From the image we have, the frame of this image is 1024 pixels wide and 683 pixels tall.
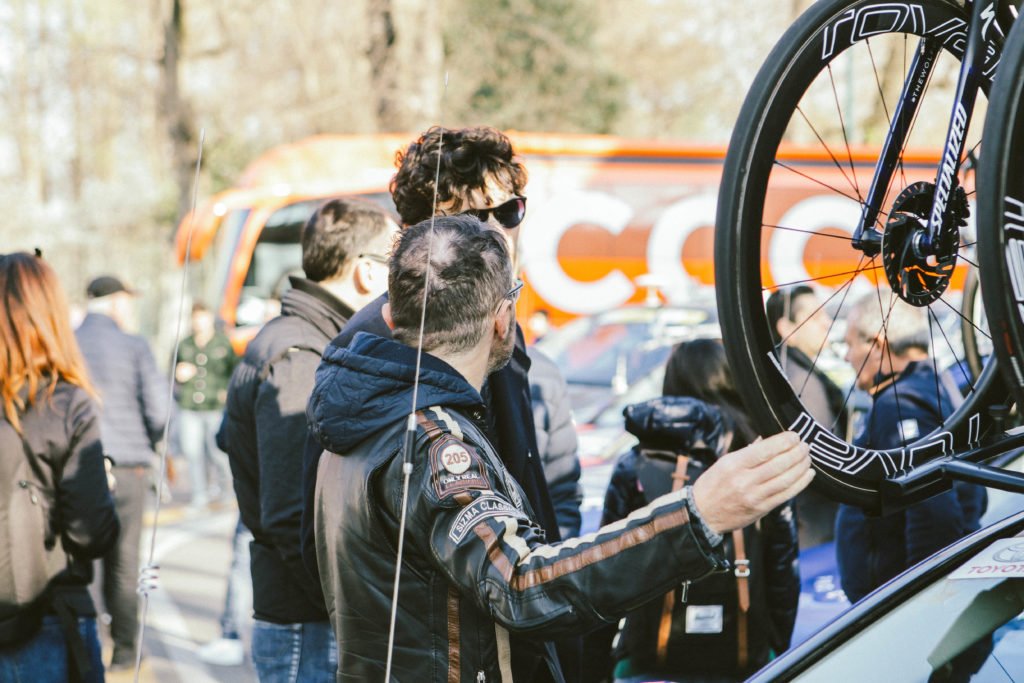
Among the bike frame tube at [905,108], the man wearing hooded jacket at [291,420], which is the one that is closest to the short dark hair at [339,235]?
the man wearing hooded jacket at [291,420]

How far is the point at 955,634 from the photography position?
2090 millimetres

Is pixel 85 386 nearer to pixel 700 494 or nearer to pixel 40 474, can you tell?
pixel 40 474

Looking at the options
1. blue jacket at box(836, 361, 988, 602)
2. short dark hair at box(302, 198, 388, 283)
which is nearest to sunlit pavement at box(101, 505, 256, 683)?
short dark hair at box(302, 198, 388, 283)

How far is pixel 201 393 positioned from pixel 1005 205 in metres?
10.6

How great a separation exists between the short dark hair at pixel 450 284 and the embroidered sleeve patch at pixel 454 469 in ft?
0.77

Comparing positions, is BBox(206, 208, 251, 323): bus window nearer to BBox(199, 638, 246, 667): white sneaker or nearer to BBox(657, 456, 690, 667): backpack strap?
BBox(199, 638, 246, 667): white sneaker

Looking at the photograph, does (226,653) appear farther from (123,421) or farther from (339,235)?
(339,235)

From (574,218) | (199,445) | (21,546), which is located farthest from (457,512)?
(574,218)

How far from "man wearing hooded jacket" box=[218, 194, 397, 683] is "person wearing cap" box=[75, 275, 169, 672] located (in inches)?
106

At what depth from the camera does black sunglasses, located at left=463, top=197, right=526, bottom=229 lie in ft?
8.93

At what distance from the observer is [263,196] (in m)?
15.8

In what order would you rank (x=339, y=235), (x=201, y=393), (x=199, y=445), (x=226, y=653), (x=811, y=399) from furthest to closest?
(x=199, y=445)
(x=201, y=393)
(x=226, y=653)
(x=811, y=399)
(x=339, y=235)

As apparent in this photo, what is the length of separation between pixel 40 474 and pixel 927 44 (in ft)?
8.31

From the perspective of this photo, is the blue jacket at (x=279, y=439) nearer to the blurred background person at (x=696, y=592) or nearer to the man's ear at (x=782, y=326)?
the blurred background person at (x=696, y=592)
